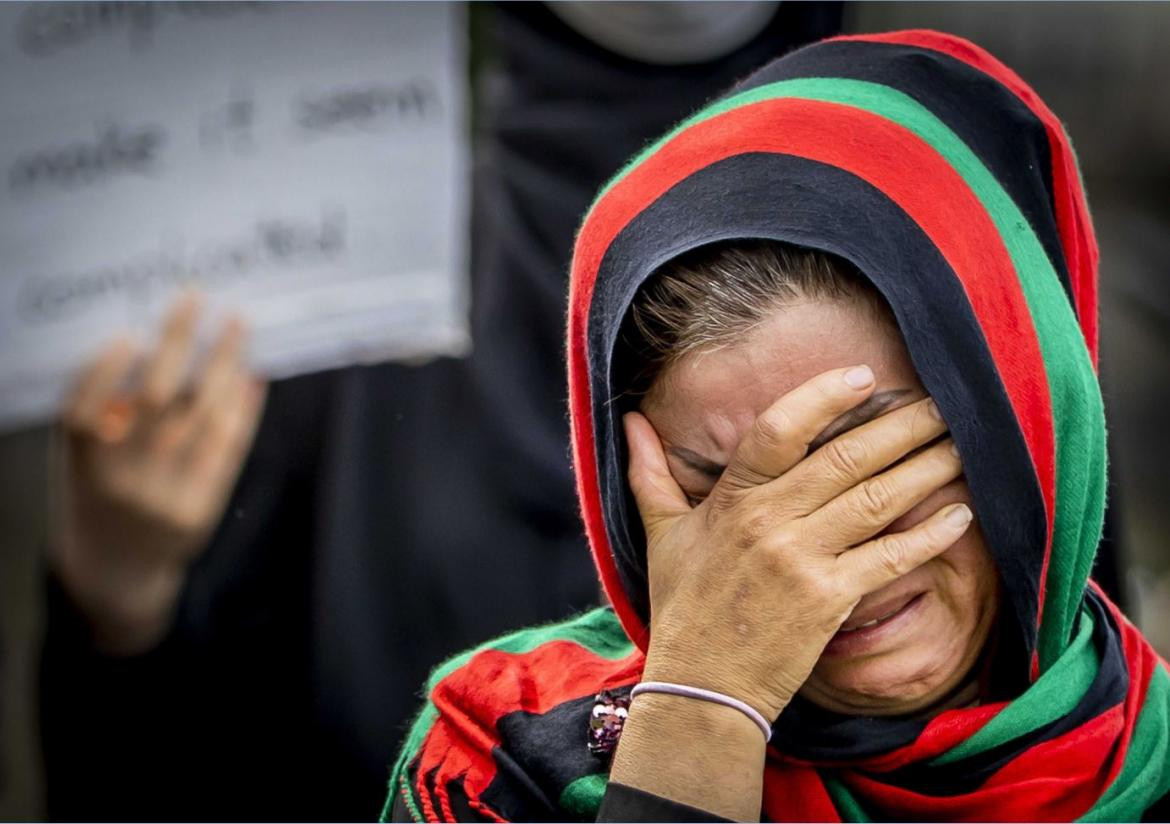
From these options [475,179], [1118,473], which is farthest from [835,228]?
[1118,473]

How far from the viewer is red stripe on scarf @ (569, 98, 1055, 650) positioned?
1351 mm

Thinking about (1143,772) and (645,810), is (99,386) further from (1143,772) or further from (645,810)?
(1143,772)

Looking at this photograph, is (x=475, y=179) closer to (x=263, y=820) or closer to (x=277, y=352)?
(x=277, y=352)

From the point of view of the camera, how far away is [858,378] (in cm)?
131

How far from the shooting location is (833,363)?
134cm

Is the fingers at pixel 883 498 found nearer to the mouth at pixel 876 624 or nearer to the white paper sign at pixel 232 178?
the mouth at pixel 876 624

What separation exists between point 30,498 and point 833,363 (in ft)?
6.18

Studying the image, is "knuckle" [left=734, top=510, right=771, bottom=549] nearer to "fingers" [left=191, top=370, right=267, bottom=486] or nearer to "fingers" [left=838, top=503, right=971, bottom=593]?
"fingers" [left=838, top=503, right=971, bottom=593]

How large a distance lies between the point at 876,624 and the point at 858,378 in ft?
0.91

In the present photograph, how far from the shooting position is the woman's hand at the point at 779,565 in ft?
4.33

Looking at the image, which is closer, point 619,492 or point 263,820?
point 619,492

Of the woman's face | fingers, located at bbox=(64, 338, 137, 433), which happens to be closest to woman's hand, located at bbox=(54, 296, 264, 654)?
fingers, located at bbox=(64, 338, 137, 433)

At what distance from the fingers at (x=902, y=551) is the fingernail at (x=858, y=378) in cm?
15

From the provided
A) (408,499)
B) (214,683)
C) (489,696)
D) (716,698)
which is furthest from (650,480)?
(214,683)
